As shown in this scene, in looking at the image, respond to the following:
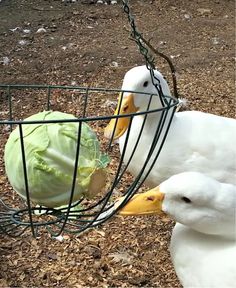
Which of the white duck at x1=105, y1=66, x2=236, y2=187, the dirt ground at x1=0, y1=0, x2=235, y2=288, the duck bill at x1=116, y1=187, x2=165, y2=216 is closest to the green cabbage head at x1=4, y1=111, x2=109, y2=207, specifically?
the duck bill at x1=116, y1=187, x2=165, y2=216

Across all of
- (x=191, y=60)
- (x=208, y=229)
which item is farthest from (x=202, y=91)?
(x=208, y=229)

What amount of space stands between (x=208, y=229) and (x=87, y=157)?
60 cm

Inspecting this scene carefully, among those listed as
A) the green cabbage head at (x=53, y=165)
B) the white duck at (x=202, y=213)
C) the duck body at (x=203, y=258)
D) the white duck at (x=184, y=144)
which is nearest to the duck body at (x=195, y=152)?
the white duck at (x=184, y=144)

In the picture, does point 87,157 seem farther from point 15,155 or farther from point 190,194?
point 190,194

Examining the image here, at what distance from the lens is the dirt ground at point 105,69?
2373 millimetres

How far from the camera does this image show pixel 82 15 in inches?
216

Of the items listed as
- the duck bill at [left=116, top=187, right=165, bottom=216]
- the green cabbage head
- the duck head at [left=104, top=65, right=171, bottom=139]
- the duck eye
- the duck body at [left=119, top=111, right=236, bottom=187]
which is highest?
the green cabbage head

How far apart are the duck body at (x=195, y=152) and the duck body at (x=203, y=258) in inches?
14.5

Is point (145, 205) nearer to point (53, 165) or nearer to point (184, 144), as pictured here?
point (53, 165)

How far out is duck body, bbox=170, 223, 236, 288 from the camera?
→ 1.71 metres

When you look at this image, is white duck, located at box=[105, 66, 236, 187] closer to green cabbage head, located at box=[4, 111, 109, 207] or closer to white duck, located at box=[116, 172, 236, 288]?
white duck, located at box=[116, 172, 236, 288]

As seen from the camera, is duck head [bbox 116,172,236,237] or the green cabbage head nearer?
the green cabbage head

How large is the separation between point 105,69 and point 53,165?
2.97 m

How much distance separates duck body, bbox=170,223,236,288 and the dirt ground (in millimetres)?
500
